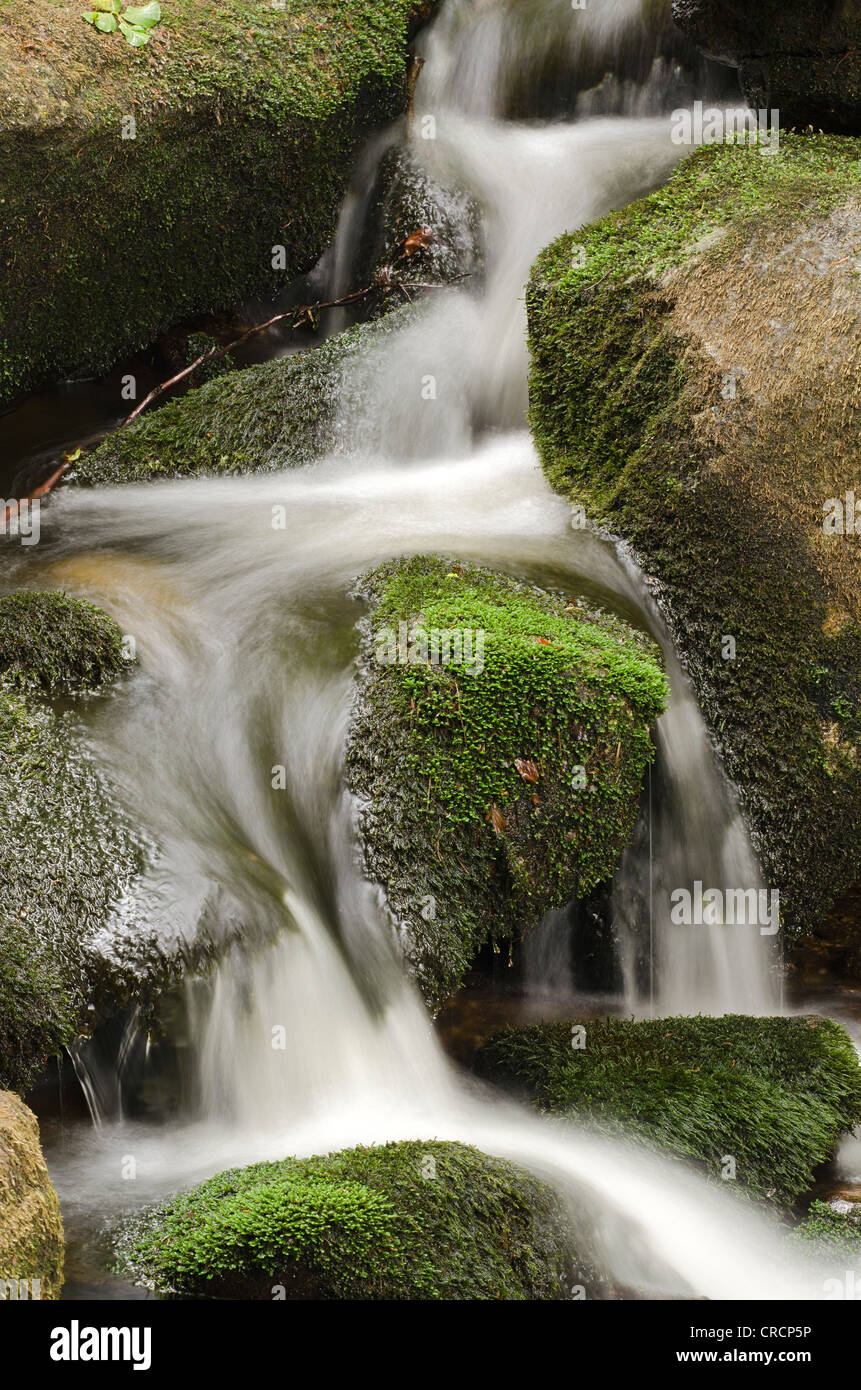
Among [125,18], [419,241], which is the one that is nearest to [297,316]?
[419,241]

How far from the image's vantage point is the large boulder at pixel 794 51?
330 inches


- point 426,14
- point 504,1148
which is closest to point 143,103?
point 426,14

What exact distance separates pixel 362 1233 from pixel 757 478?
4.25 m

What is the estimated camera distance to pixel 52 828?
16.0 feet

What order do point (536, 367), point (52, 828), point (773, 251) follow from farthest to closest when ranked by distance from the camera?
point (536, 367) < point (773, 251) < point (52, 828)

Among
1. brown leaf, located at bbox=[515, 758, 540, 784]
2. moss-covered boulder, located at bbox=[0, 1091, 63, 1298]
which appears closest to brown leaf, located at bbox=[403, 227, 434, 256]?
brown leaf, located at bbox=[515, 758, 540, 784]

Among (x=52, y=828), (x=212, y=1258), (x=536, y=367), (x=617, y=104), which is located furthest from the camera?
(x=617, y=104)

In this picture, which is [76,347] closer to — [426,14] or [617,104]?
[426,14]

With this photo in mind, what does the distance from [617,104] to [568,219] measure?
1.25 metres

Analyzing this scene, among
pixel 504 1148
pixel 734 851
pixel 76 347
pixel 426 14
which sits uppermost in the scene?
pixel 426 14

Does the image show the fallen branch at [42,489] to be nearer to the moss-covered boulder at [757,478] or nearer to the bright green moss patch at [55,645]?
the bright green moss patch at [55,645]

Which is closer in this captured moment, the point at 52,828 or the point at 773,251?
the point at 52,828

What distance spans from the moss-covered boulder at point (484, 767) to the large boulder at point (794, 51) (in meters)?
4.94

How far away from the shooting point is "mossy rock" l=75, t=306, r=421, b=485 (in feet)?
26.7
